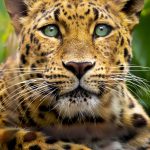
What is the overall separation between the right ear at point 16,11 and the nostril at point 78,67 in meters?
0.88

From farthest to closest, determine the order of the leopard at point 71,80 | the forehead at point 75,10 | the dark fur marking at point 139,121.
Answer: the dark fur marking at point 139,121
the forehead at point 75,10
the leopard at point 71,80

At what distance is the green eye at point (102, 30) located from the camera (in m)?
5.27

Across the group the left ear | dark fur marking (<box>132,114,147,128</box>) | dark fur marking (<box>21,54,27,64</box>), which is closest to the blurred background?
dark fur marking (<box>132,114,147,128</box>)

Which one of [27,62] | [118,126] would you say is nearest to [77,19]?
[27,62]

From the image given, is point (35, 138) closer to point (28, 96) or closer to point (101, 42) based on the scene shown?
point (28, 96)

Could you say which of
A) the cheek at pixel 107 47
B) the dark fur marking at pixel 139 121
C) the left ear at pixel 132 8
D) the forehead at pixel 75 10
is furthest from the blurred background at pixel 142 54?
the forehead at pixel 75 10

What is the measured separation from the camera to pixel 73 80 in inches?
189

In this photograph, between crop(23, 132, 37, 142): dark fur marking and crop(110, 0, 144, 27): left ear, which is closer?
crop(23, 132, 37, 142): dark fur marking

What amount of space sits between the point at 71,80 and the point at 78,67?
4.2 inches

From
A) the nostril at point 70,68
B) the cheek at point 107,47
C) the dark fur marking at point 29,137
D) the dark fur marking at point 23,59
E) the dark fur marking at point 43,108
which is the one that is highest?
the cheek at point 107,47

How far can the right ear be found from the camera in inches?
219

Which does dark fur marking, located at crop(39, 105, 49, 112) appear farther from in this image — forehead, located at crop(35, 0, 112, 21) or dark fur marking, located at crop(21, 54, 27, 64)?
forehead, located at crop(35, 0, 112, 21)

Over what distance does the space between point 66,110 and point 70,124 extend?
15 cm

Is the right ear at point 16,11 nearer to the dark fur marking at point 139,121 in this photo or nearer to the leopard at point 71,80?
the leopard at point 71,80
